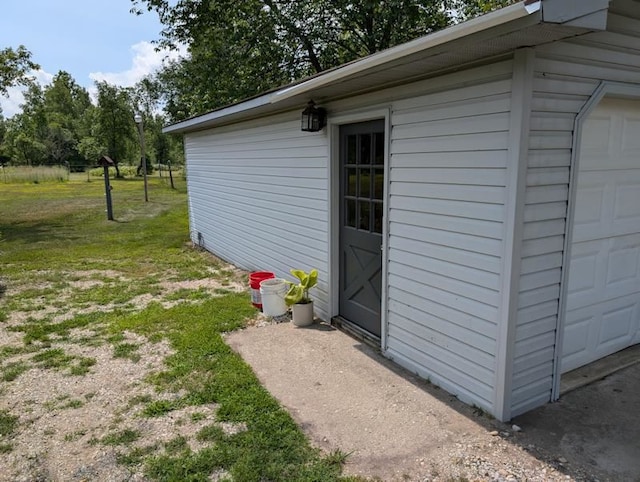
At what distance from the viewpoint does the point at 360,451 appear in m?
2.53

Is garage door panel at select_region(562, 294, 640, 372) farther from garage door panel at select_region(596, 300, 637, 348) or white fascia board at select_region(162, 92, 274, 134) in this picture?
white fascia board at select_region(162, 92, 274, 134)

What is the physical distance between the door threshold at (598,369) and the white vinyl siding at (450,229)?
30.9 inches

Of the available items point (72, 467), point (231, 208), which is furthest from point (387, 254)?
point (231, 208)

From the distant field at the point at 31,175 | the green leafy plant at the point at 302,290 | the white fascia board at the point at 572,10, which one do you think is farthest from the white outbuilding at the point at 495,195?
the distant field at the point at 31,175

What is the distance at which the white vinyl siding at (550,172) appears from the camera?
2.52 m

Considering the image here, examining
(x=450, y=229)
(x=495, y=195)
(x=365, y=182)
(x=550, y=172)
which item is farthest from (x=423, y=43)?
(x=365, y=182)

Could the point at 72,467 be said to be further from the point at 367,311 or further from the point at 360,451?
the point at 367,311

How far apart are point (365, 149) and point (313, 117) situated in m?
0.71

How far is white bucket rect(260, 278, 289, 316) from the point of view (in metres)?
4.77

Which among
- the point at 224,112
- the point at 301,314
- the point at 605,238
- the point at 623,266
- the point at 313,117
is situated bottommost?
the point at 301,314

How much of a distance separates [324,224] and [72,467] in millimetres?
2986

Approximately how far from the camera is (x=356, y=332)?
13.9ft

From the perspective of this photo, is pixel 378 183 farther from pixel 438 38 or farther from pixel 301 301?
pixel 438 38

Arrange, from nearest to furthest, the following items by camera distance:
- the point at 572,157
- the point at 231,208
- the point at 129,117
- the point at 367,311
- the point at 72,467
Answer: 1. the point at 72,467
2. the point at 572,157
3. the point at 367,311
4. the point at 231,208
5. the point at 129,117
